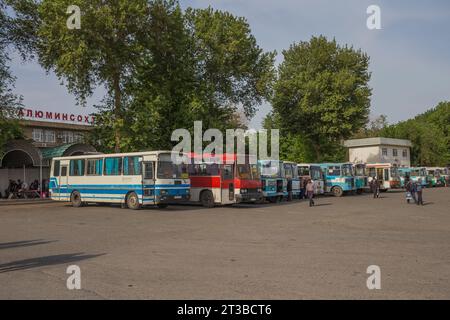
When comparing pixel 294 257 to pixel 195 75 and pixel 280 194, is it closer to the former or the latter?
pixel 280 194

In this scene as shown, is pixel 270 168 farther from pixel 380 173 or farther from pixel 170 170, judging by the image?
pixel 380 173

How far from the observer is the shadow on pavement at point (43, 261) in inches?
357

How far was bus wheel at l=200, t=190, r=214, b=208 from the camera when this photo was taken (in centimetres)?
2564

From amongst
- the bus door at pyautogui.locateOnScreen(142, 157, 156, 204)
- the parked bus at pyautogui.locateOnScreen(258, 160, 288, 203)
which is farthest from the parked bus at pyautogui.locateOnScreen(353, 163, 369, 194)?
the bus door at pyautogui.locateOnScreen(142, 157, 156, 204)

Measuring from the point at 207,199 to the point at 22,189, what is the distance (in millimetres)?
19854

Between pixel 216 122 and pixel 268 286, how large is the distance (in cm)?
3014

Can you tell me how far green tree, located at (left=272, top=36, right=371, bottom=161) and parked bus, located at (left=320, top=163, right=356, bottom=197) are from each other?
9.80 metres

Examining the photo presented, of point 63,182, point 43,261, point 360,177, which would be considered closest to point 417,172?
point 360,177

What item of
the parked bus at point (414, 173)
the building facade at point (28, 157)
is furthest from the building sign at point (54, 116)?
the parked bus at point (414, 173)

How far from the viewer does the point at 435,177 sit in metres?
57.8

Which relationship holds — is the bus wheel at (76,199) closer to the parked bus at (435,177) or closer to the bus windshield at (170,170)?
the bus windshield at (170,170)

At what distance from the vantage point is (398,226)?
15.5 metres

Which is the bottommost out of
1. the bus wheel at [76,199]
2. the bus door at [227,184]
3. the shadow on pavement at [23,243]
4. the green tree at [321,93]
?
the shadow on pavement at [23,243]
